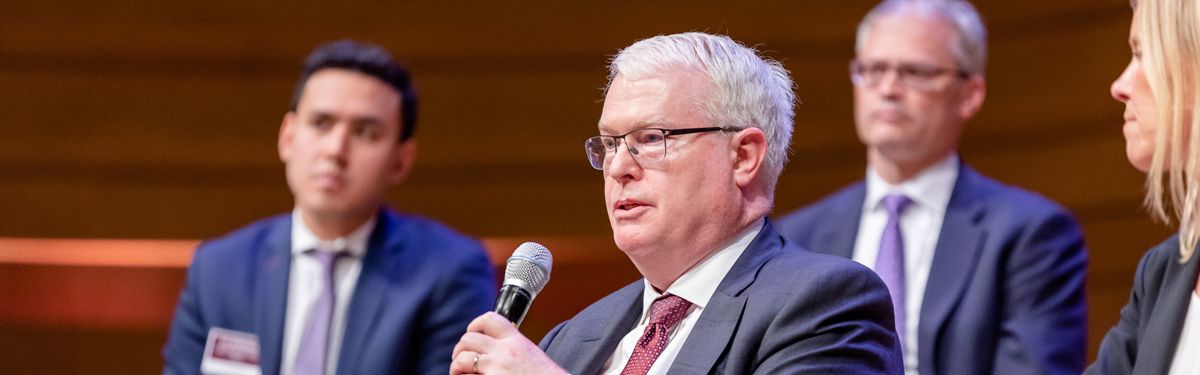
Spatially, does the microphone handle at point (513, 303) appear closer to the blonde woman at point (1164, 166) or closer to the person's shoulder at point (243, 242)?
the blonde woman at point (1164, 166)

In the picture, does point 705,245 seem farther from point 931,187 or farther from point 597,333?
point 931,187

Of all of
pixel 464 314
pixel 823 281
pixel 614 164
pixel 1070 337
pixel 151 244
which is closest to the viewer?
pixel 823 281

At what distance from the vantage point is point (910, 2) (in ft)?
8.70

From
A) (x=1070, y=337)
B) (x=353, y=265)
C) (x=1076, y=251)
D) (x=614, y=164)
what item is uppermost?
(x=614, y=164)

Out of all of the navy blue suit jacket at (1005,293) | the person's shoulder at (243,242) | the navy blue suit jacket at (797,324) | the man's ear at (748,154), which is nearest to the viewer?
the navy blue suit jacket at (797,324)

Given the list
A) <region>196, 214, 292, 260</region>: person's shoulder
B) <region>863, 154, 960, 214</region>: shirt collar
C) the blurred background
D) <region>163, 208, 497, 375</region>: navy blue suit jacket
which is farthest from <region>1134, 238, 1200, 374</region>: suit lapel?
the blurred background

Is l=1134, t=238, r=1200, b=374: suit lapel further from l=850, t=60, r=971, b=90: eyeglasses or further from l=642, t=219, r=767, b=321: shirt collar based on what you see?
l=850, t=60, r=971, b=90: eyeglasses

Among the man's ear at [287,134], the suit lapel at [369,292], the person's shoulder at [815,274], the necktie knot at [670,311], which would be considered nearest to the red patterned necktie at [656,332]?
the necktie knot at [670,311]

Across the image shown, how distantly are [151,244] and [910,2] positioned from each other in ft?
10.8

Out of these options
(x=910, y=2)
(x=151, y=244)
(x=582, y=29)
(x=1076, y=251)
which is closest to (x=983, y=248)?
(x=1076, y=251)

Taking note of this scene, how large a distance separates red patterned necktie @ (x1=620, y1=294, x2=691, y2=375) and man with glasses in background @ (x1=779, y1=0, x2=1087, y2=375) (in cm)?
90

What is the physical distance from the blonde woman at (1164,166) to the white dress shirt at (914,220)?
0.74 m

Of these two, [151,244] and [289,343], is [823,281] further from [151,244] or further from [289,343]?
[151,244]

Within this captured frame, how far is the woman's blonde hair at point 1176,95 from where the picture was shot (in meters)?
1.33
